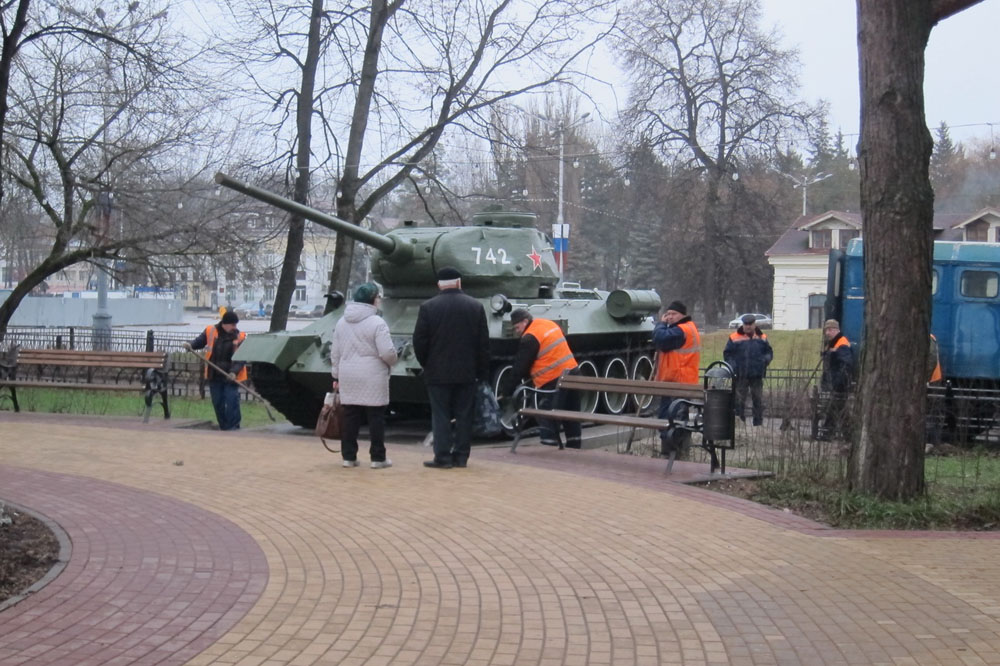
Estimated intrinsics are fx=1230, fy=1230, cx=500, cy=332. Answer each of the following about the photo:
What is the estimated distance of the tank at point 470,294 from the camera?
1447cm

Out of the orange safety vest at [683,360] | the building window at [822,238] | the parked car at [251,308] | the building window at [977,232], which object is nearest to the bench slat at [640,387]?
the orange safety vest at [683,360]

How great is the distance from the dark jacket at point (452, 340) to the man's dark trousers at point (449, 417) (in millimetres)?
147

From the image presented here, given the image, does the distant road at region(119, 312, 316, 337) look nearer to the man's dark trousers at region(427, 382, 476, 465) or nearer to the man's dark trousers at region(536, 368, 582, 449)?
the man's dark trousers at region(536, 368, 582, 449)

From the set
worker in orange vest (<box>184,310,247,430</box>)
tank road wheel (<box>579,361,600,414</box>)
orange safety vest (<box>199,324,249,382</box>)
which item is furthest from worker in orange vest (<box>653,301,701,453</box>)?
orange safety vest (<box>199,324,249,382</box>)

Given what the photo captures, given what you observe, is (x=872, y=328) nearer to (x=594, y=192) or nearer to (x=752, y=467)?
(x=752, y=467)

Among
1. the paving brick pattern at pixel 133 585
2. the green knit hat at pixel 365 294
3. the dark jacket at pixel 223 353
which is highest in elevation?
the green knit hat at pixel 365 294

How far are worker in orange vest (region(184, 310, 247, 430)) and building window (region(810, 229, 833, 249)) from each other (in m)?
31.9

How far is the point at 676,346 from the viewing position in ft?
43.4

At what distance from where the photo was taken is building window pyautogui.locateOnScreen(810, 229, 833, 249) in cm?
4444

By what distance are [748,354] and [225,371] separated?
7287mm

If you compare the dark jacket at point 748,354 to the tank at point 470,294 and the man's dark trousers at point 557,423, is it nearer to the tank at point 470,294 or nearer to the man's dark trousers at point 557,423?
the tank at point 470,294

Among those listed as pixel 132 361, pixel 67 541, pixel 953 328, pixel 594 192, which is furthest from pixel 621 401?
pixel 594 192

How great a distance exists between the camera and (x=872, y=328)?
9281mm

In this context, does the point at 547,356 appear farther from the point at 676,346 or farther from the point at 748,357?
the point at 748,357
